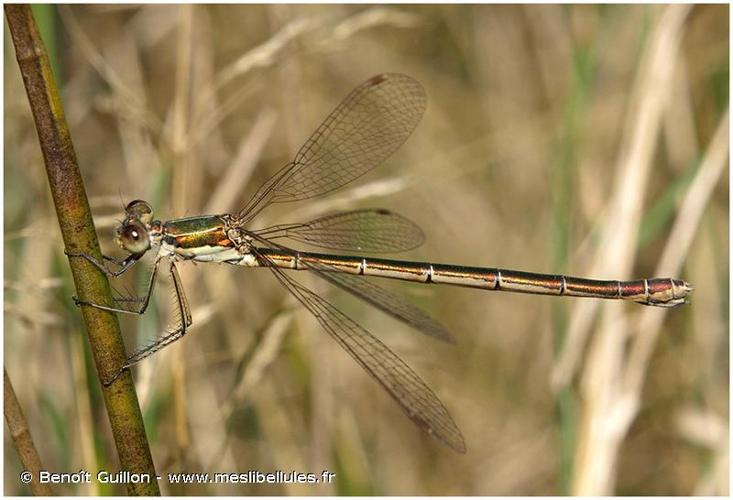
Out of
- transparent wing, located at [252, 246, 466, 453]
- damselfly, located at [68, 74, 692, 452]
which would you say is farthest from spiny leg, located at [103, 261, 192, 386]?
transparent wing, located at [252, 246, 466, 453]

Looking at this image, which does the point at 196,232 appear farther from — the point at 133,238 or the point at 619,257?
the point at 619,257

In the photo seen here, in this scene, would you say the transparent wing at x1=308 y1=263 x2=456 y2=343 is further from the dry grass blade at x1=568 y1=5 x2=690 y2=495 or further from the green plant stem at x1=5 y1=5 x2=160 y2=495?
the green plant stem at x1=5 y1=5 x2=160 y2=495

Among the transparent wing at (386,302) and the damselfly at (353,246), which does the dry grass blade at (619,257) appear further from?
the transparent wing at (386,302)

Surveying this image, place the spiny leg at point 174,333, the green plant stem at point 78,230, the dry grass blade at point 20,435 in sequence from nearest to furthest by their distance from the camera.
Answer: the green plant stem at point 78,230
the dry grass blade at point 20,435
the spiny leg at point 174,333

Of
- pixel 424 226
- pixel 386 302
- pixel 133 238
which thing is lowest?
pixel 386 302

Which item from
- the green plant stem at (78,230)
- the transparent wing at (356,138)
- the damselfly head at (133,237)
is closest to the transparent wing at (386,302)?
the transparent wing at (356,138)

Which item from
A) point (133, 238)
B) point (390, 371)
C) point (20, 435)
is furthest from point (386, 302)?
point (20, 435)

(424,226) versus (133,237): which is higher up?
(424,226)
